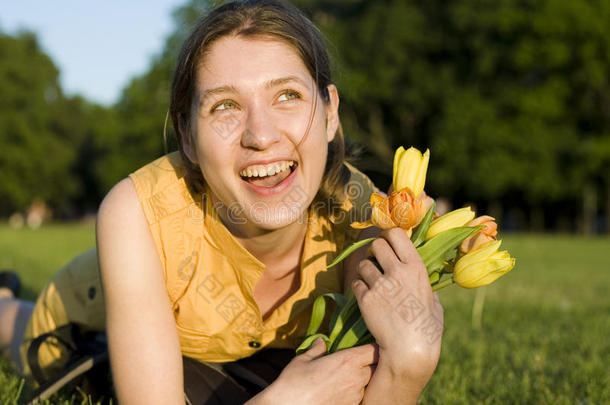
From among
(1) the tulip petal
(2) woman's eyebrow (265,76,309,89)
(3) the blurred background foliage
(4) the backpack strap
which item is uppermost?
(2) woman's eyebrow (265,76,309,89)

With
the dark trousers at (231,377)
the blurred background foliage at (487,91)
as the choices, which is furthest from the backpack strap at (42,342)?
the blurred background foliage at (487,91)

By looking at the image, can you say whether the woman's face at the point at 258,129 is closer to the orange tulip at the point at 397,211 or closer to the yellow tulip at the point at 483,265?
the orange tulip at the point at 397,211

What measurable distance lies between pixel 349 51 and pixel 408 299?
27.9m

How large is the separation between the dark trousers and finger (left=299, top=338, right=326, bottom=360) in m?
0.62

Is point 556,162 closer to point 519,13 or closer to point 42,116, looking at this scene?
point 519,13

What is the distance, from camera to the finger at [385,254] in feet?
6.37

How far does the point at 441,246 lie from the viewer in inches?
76.5

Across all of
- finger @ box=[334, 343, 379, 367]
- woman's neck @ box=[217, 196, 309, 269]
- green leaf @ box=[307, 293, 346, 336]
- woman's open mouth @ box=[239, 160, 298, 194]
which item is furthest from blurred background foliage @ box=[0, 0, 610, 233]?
finger @ box=[334, 343, 379, 367]

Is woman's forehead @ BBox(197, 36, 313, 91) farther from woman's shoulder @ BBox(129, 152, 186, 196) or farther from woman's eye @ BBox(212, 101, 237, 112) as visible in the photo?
woman's shoulder @ BBox(129, 152, 186, 196)

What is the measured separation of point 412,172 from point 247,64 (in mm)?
745

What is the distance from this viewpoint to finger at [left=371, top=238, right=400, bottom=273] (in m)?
1.94

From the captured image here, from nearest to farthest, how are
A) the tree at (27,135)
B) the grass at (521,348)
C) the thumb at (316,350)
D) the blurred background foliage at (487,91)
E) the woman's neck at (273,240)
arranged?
the thumb at (316,350) < the woman's neck at (273,240) < the grass at (521,348) < the blurred background foliage at (487,91) < the tree at (27,135)

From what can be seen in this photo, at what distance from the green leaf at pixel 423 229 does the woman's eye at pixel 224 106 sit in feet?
2.69

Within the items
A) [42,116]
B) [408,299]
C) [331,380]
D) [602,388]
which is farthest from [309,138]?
[42,116]
